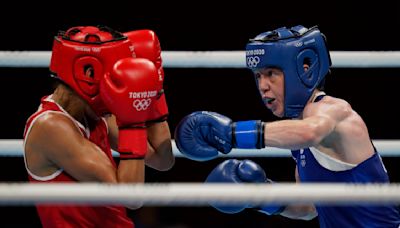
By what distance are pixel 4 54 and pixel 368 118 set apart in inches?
93.9

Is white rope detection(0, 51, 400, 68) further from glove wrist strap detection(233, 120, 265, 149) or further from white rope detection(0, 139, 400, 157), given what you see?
glove wrist strap detection(233, 120, 265, 149)

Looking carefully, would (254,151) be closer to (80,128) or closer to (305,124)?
(305,124)

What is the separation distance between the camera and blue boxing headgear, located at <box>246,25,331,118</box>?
239cm

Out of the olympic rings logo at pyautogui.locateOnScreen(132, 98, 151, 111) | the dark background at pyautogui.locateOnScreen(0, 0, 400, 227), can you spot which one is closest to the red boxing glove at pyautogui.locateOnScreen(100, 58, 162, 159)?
the olympic rings logo at pyautogui.locateOnScreen(132, 98, 151, 111)

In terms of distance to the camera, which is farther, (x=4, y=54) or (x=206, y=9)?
(x=206, y=9)

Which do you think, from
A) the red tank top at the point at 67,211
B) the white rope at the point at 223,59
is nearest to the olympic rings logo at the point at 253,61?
the white rope at the point at 223,59

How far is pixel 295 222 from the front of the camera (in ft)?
14.0

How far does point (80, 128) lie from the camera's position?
226 centimetres

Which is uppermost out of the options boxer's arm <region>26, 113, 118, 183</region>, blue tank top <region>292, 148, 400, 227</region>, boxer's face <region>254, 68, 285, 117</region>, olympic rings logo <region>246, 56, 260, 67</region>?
olympic rings logo <region>246, 56, 260, 67</region>

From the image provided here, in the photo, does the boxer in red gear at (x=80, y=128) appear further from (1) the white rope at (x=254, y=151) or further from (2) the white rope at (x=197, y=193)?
(2) the white rope at (x=197, y=193)

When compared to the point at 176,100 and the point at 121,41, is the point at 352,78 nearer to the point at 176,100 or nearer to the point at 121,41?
the point at 176,100

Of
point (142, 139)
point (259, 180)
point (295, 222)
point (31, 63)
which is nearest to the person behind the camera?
point (142, 139)

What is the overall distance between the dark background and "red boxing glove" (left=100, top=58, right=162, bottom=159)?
6.74 ft

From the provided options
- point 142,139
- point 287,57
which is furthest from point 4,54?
point 287,57
